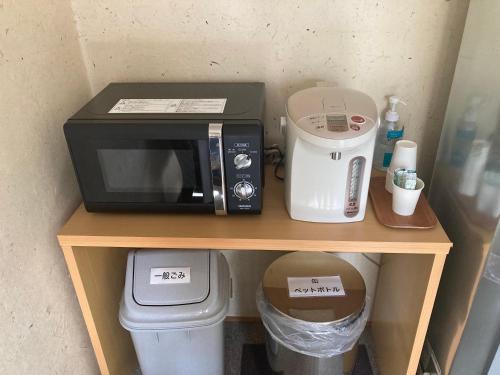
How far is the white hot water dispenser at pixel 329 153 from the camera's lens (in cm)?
90

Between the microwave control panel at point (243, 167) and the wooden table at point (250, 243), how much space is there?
0.05 metres

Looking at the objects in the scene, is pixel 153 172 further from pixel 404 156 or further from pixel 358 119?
pixel 404 156

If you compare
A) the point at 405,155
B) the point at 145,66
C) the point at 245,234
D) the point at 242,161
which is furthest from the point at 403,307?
the point at 145,66

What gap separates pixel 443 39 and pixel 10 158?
42.4 inches

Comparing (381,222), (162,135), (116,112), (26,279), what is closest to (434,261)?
(381,222)

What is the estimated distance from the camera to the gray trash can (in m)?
1.16

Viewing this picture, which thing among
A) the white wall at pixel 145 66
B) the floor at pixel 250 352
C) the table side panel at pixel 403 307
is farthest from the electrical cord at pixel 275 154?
the floor at pixel 250 352

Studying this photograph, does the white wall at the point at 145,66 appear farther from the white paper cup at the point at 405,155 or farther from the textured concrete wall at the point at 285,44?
the white paper cup at the point at 405,155

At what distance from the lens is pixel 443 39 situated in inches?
45.0

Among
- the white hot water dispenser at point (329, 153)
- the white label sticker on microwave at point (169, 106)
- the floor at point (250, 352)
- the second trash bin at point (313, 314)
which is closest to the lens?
the white hot water dispenser at point (329, 153)

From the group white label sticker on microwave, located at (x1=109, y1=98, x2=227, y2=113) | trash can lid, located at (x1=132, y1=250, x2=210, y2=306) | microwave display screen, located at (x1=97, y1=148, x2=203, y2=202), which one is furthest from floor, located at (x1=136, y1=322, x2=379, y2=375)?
white label sticker on microwave, located at (x1=109, y1=98, x2=227, y2=113)

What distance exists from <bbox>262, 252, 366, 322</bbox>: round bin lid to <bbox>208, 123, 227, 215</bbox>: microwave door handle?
1.30 ft

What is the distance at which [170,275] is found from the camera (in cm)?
118

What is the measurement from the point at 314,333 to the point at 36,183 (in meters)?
0.82
